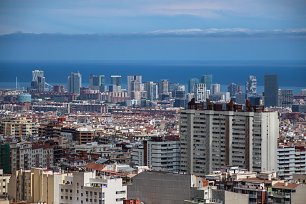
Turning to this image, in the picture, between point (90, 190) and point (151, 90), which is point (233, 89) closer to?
point (151, 90)

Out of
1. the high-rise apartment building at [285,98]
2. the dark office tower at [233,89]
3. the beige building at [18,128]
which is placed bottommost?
the beige building at [18,128]

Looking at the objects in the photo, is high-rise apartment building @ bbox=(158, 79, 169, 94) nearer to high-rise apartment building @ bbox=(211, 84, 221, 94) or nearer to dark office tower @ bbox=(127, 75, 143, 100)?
dark office tower @ bbox=(127, 75, 143, 100)

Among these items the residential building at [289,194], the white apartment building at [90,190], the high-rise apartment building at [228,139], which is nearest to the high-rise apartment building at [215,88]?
the high-rise apartment building at [228,139]

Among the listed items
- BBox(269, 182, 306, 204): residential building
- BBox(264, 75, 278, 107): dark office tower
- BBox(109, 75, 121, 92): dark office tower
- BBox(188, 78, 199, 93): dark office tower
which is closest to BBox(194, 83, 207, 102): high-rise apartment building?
BBox(188, 78, 199, 93): dark office tower

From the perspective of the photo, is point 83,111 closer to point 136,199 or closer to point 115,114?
point 115,114

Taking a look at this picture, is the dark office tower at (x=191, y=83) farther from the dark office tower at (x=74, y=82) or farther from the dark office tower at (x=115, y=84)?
the dark office tower at (x=74, y=82)
